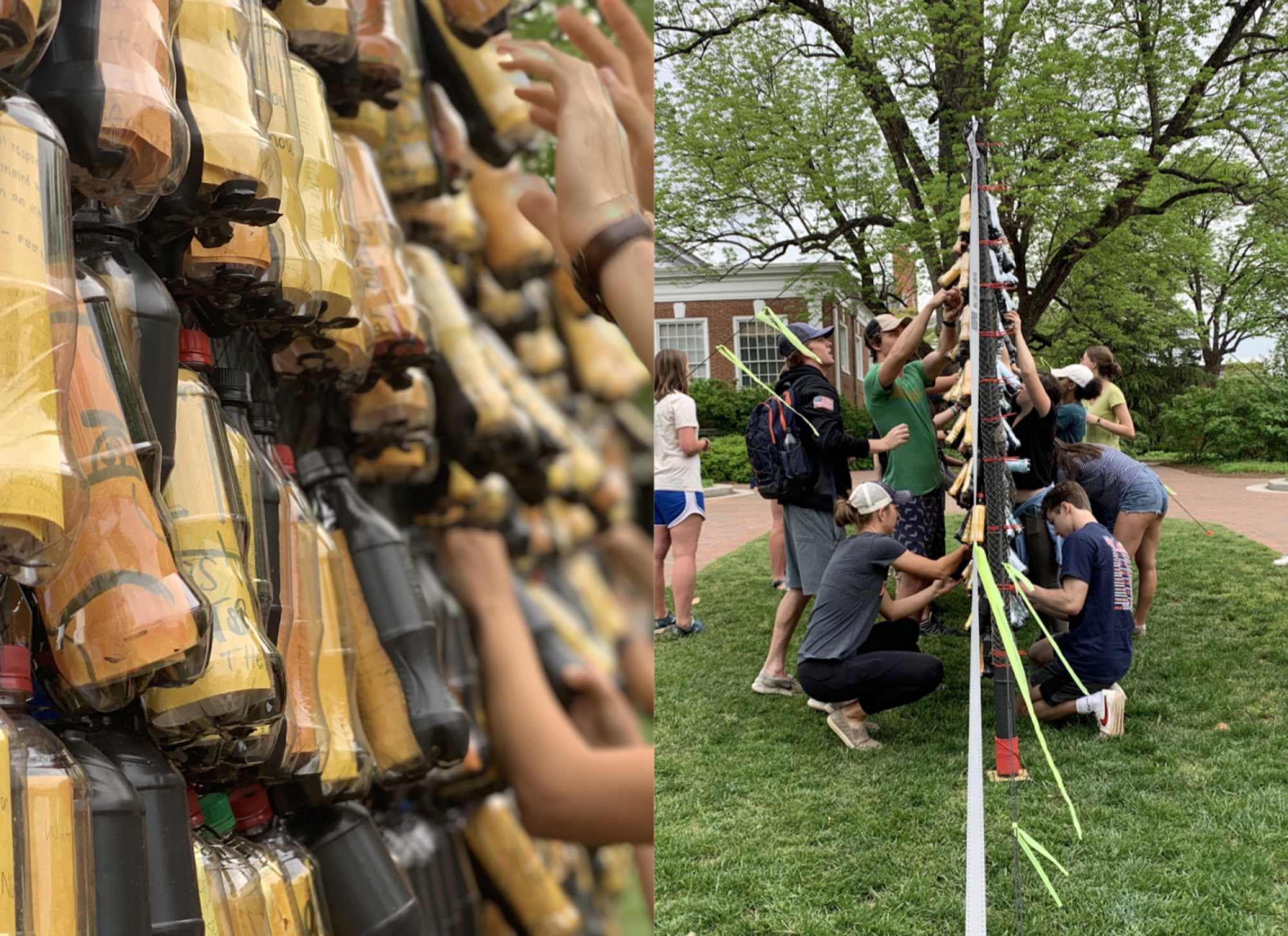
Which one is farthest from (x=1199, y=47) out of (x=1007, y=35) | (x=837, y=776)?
(x=837, y=776)

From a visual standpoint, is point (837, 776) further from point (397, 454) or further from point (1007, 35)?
point (1007, 35)

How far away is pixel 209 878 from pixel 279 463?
7.8 inches

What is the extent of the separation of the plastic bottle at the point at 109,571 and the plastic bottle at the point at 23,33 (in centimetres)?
7

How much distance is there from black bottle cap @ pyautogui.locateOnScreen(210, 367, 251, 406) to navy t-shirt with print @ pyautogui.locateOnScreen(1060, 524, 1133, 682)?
11.6ft

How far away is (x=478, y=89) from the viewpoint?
0.52 meters

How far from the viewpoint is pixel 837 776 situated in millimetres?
3492

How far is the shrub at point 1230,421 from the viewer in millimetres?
6359

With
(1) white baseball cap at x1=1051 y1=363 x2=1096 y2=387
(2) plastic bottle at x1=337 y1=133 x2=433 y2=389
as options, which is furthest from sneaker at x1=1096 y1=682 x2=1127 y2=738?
(2) plastic bottle at x1=337 y1=133 x2=433 y2=389

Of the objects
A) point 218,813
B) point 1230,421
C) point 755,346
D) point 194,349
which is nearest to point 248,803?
point 218,813

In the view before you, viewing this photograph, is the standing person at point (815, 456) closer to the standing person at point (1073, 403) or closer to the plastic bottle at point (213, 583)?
the standing person at point (1073, 403)

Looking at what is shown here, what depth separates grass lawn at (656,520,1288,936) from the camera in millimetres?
2672

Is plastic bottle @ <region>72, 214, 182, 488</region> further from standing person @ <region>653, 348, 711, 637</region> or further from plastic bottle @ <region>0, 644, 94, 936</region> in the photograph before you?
standing person @ <region>653, 348, 711, 637</region>

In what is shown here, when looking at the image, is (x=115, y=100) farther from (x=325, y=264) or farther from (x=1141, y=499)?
(x=1141, y=499)

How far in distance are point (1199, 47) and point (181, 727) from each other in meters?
6.44
